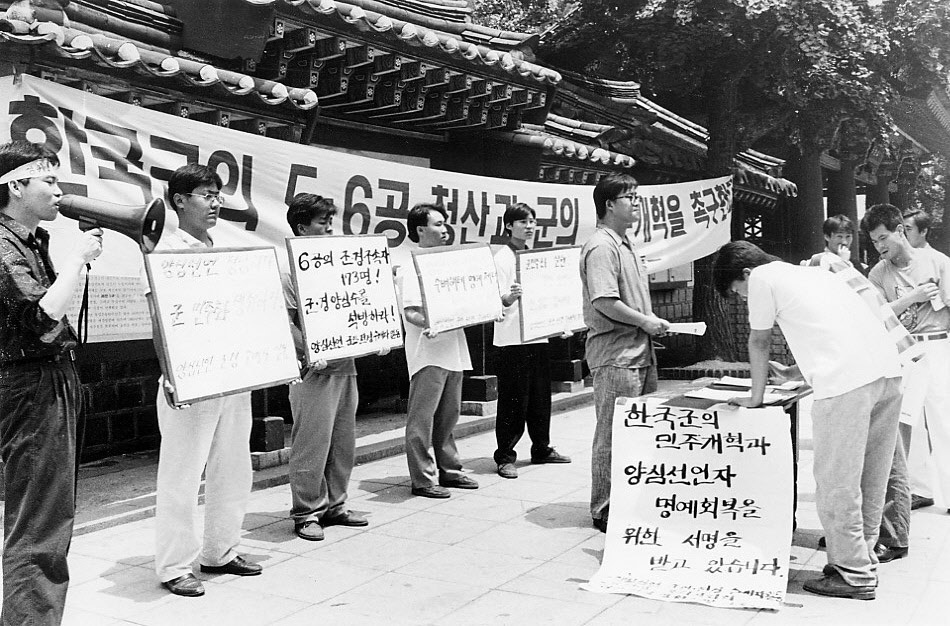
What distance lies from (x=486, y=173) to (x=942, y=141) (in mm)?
17120

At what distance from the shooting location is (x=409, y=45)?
813 cm

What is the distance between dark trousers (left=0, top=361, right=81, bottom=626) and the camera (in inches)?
138

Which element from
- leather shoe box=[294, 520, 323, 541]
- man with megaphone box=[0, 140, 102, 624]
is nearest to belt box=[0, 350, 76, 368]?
man with megaphone box=[0, 140, 102, 624]

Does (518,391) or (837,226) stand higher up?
(837,226)

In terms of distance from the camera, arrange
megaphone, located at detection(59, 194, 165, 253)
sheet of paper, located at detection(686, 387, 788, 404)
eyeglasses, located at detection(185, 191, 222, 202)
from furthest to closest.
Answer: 1. sheet of paper, located at detection(686, 387, 788, 404)
2. eyeglasses, located at detection(185, 191, 222, 202)
3. megaphone, located at detection(59, 194, 165, 253)

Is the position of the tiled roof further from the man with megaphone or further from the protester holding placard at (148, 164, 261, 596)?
the man with megaphone

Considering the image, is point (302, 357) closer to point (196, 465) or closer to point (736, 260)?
point (196, 465)

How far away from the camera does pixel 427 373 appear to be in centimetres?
643

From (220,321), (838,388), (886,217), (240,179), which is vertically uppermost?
(240,179)

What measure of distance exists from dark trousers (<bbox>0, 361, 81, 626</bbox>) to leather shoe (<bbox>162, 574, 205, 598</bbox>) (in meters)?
0.87

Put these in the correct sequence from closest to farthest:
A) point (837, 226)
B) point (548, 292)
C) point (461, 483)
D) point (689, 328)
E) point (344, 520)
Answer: point (689, 328)
point (344, 520)
point (461, 483)
point (837, 226)
point (548, 292)

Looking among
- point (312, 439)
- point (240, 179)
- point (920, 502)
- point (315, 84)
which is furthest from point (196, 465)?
point (920, 502)

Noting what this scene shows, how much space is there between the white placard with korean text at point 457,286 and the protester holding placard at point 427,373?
81 mm

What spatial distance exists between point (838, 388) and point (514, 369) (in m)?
3.26
